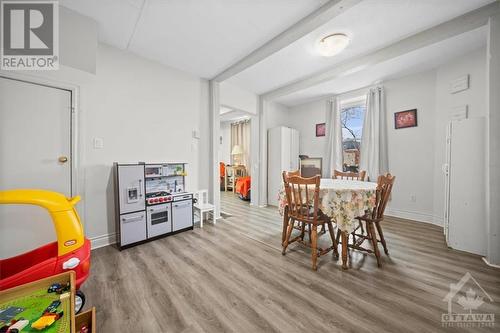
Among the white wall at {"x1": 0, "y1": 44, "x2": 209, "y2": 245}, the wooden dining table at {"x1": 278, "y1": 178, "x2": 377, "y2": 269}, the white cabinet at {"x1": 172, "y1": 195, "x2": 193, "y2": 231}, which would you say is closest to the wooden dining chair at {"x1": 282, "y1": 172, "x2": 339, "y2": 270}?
the wooden dining table at {"x1": 278, "y1": 178, "x2": 377, "y2": 269}

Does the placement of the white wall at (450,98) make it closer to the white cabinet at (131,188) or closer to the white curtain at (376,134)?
the white curtain at (376,134)

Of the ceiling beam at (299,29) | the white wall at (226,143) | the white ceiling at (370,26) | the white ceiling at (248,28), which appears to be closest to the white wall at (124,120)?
the white ceiling at (248,28)

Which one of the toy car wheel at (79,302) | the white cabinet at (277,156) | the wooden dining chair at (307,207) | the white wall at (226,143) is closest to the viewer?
the toy car wheel at (79,302)

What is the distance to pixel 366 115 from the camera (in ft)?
12.9

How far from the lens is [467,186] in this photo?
2248 mm

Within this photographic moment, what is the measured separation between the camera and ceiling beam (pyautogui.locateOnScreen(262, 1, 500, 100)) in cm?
211

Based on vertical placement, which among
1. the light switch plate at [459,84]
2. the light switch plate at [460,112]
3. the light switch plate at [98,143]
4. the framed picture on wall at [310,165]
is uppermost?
the light switch plate at [459,84]

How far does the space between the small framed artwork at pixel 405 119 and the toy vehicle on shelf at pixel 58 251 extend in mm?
4974

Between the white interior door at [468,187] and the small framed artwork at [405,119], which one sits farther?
the small framed artwork at [405,119]

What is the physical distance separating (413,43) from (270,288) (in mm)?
3536

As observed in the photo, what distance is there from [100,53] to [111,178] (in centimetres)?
168

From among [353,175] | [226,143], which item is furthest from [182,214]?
[226,143]

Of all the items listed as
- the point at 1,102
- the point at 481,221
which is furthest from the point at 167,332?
the point at 481,221

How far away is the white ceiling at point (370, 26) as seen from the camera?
204cm
